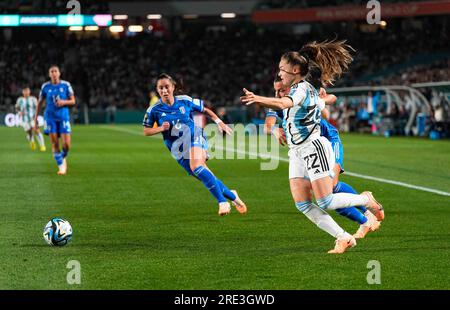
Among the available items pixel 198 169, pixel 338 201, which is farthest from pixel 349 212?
pixel 198 169

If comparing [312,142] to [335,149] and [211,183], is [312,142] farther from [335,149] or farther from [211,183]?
[211,183]

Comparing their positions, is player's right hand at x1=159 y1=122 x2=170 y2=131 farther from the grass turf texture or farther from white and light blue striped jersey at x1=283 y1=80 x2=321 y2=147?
white and light blue striped jersey at x1=283 y1=80 x2=321 y2=147

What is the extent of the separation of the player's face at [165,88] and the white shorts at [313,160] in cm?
394

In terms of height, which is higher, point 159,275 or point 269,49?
point 269,49

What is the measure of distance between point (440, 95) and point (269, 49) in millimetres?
32707

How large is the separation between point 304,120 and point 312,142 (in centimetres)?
24

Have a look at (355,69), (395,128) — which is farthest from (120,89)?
(395,128)

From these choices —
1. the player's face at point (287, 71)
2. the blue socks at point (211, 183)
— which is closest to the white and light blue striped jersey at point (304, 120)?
the player's face at point (287, 71)

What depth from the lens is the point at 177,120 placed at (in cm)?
1357

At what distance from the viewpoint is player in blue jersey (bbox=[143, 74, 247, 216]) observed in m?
13.4

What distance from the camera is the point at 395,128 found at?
4166 centimetres
